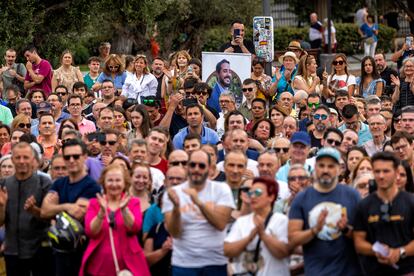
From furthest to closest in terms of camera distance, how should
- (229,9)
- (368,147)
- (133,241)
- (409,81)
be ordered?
(229,9) → (409,81) → (368,147) → (133,241)

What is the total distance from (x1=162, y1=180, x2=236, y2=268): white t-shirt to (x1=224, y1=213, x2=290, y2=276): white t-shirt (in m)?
0.41

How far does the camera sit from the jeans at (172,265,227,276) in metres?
12.0

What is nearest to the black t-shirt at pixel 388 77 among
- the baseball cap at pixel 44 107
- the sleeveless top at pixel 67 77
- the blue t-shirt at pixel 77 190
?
the sleeveless top at pixel 67 77

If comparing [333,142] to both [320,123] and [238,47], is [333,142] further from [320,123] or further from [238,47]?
[238,47]

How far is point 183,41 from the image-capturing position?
3631 centimetres

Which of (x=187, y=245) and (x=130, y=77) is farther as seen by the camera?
(x=130, y=77)

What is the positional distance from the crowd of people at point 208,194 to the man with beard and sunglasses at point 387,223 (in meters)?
0.01

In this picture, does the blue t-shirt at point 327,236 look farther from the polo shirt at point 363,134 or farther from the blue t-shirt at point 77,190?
the polo shirt at point 363,134

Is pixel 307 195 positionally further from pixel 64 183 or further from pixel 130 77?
pixel 130 77

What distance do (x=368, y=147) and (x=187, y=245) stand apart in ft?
14.3

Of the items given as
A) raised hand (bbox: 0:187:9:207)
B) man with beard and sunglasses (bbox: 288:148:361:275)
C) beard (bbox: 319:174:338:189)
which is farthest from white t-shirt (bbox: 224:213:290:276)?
raised hand (bbox: 0:187:9:207)

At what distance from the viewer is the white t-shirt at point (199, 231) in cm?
1191

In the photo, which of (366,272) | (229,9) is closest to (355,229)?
(366,272)

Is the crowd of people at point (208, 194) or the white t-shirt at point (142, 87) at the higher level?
the white t-shirt at point (142, 87)
